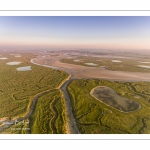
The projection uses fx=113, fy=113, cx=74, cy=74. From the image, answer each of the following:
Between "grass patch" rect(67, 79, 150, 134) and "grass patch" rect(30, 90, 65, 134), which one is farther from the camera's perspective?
"grass patch" rect(67, 79, 150, 134)

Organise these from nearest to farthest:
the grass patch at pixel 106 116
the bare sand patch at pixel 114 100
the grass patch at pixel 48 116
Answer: the grass patch at pixel 48 116 → the grass patch at pixel 106 116 → the bare sand patch at pixel 114 100

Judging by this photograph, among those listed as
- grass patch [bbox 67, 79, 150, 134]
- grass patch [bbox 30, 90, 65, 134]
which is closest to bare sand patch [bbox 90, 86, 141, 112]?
grass patch [bbox 67, 79, 150, 134]

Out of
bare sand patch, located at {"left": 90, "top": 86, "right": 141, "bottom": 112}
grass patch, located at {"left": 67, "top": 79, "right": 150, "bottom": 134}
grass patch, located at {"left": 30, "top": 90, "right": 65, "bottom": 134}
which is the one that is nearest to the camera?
grass patch, located at {"left": 30, "top": 90, "right": 65, "bottom": 134}

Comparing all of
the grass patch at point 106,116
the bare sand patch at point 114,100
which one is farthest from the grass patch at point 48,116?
the bare sand patch at point 114,100

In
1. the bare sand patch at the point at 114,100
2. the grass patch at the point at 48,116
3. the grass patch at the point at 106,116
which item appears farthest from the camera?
the bare sand patch at the point at 114,100

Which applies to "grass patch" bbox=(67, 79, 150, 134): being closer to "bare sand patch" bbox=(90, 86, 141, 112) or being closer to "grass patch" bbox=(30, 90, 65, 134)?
"bare sand patch" bbox=(90, 86, 141, 112)

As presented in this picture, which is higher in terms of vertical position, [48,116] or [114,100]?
[114,100]

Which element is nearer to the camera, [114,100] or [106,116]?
[106,116]

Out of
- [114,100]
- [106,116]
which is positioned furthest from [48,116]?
[114,100]

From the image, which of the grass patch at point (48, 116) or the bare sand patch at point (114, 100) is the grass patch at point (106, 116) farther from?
the grass patch at point (48, 116)

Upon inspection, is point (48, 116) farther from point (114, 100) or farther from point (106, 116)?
point (114, 100)

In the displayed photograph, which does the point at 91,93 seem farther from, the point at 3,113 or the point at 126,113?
the point at 3,113
